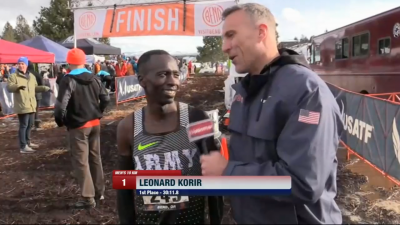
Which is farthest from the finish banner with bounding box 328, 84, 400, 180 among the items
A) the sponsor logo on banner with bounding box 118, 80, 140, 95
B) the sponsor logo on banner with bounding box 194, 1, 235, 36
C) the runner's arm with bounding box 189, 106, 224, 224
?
the sponsor logo on banner with bounding box 118, 80, 140, 95

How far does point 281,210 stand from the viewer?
1.37 m

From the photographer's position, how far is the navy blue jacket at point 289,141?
1.25m

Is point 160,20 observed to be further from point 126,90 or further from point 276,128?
point 126,90

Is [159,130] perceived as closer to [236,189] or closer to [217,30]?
[236,189]

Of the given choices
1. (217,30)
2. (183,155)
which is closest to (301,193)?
(183,155)

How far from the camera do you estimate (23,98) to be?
747cm

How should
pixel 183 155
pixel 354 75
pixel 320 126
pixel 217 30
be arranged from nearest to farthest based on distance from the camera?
1. pixel 320 126
2. pixel 183 155
3. pixel 217 30
4. pixel 354 75

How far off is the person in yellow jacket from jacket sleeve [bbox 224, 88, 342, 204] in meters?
7.23

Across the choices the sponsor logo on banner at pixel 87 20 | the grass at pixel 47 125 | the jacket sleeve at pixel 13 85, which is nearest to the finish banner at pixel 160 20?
the sponsor logo on banner at pixel 87 20

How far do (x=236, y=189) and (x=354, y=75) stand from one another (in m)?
10.7

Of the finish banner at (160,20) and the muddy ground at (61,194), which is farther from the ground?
the finish banner at (160,20)

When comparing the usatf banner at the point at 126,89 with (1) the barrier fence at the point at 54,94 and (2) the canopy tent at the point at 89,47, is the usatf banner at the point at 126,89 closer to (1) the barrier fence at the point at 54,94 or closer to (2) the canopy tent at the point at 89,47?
(1) the barrier fence at the point at 54,94

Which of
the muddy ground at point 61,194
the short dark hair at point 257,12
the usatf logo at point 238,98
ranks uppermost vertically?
the short dark hair at point 257,12

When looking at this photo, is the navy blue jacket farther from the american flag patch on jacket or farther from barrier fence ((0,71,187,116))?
barrier fence ((0,71,187,116))
